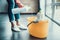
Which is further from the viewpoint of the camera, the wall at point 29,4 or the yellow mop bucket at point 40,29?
the wall at point 29,4

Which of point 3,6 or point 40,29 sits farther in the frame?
point 3,6

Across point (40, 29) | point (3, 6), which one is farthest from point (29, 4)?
point (40, 29)

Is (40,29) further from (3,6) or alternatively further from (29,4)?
(3,6)

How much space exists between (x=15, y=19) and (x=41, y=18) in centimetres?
58

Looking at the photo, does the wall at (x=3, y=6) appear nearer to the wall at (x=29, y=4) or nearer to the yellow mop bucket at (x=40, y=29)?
the wall at (x=29, y=4)

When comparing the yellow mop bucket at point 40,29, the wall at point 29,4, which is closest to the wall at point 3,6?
the wall at point 29,4

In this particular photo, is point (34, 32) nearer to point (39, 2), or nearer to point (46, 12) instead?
point (46, 12)

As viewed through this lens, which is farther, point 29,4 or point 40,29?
point 29,4

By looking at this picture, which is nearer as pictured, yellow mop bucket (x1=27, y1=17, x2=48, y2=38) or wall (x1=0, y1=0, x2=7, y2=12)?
yellow mop bucket (x1=27, y1=17, x2=48, y2=38)

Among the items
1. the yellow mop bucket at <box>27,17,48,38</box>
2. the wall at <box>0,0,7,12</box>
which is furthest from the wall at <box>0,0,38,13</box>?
the yellow mop bucket at <box>27,17,48,38</box>

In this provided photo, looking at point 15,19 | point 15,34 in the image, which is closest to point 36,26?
point 15,34

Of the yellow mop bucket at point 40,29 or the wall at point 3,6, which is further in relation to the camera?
the wall at point 3,6

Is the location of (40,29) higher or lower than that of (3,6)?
lower

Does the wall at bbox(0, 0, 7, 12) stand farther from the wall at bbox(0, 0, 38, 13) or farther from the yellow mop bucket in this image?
the yellow mop bucket
